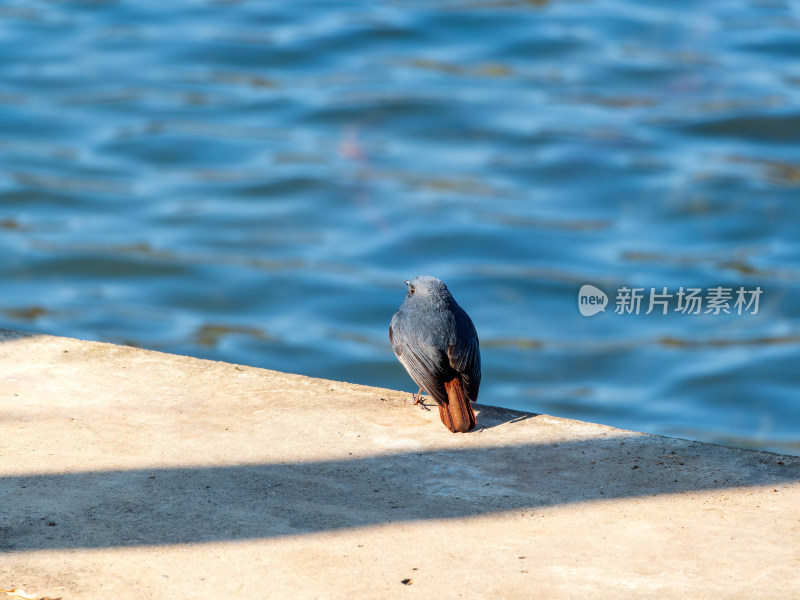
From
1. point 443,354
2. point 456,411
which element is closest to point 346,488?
point 456,411

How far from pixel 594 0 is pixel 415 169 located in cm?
582

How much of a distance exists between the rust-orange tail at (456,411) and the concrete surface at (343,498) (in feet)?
0.17

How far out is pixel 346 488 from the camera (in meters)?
3.73

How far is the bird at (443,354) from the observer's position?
4.20 metres

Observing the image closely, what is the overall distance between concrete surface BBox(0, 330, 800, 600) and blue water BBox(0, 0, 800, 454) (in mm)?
4010

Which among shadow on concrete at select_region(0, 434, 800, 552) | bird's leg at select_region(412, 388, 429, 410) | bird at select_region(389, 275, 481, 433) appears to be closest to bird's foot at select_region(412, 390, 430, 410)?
bird's leg at select_region(412, 388, 429, 410)

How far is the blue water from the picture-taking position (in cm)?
884

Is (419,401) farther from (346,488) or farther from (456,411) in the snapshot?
(346,488)

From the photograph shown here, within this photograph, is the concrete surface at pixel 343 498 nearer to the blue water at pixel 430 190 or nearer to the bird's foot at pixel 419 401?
the bird's foot at pixel 419 401

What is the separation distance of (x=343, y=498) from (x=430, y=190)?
7.47m

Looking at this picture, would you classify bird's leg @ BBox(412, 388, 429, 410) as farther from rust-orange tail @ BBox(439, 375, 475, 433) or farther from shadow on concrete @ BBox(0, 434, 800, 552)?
shadow on concrete @ BBox(0, 434, 800, 552)

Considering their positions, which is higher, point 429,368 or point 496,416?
point 429,368

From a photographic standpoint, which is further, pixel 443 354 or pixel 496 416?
pixel 496 416

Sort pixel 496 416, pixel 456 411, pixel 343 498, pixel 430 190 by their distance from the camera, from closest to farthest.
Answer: pixel 343 498 < pixel 456 411 < pixel 496 416 < pixel 430 190
